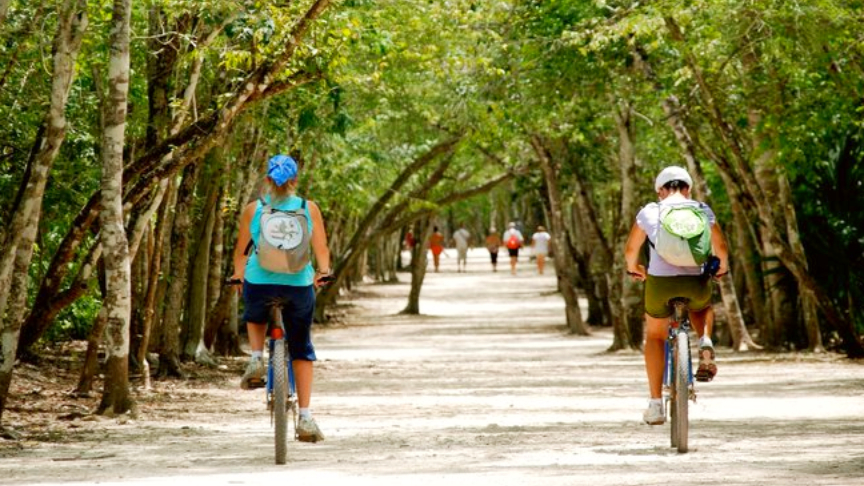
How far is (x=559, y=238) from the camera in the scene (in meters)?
31.4

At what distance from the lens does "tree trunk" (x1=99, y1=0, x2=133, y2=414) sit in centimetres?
1320

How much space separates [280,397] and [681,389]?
238 cm

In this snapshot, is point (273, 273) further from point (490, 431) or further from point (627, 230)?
point (627, 230)

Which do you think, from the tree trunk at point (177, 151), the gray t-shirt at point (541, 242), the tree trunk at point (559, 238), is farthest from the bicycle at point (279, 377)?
the gray t-shirt at point (541, 242)

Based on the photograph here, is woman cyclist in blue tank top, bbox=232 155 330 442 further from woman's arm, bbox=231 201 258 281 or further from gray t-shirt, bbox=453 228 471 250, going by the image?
gray t-shirt, bbox=453 228 471 250

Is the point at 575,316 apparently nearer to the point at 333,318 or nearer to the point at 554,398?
the point at 333,318

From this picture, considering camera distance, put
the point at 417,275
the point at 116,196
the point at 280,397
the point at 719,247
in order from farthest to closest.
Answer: the point at 417,275, the point at 116,196, the point at 719,247, the point at 280,397

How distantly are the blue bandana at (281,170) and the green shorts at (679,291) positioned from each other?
91.3 inches

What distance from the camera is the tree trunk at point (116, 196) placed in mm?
13195

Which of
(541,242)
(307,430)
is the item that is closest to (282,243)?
(307,430)

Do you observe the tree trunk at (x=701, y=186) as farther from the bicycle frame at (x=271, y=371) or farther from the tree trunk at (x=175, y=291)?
the bicycle frame at (x=271, y=371)

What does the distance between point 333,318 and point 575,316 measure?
9.20 m

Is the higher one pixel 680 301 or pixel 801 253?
pixel 801 253

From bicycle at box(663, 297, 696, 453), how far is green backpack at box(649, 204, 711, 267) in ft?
1.04
